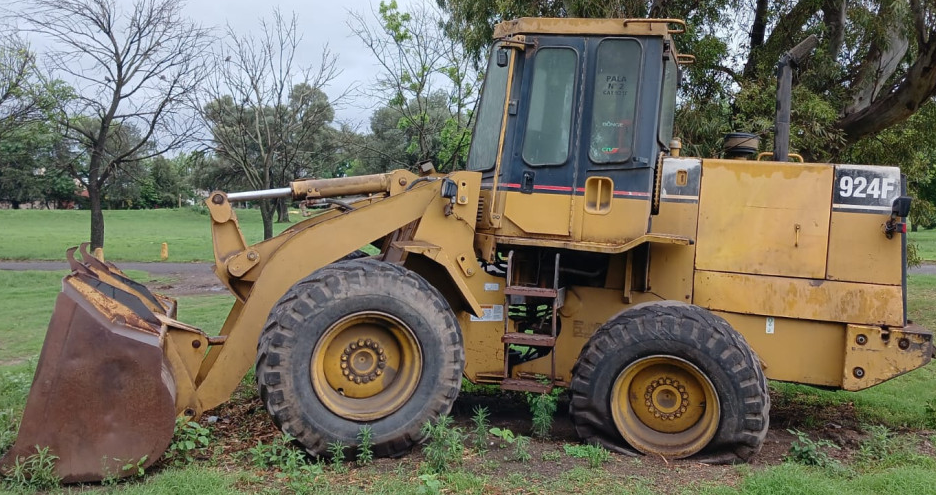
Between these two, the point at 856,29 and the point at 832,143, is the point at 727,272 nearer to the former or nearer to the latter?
the point at 832,143

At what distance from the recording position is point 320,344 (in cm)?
510

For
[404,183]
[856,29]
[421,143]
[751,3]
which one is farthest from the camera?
[421,143]

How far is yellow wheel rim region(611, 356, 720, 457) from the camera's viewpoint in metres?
5.30

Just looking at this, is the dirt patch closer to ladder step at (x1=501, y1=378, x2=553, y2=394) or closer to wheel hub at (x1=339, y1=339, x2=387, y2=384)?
ladder step at (x1=501, y1=378, x2=553, y2=394)

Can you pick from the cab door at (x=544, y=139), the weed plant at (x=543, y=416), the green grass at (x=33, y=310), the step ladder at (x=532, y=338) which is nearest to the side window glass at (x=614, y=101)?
the cab door at (x=544, y=139)

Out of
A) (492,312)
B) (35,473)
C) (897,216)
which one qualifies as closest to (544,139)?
(492,312)

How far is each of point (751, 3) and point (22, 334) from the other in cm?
1237

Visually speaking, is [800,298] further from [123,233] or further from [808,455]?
[123,233]

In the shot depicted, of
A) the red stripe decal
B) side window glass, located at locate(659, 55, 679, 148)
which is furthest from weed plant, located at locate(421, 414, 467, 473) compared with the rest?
side window glass, located at locate(659, 55, 679, 148)

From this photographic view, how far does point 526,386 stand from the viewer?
562 centimetres

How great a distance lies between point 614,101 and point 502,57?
942mm

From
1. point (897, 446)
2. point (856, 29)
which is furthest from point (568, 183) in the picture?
point (856, 29)

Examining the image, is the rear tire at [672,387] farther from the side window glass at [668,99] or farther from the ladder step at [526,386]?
the side window glass at [668,99]

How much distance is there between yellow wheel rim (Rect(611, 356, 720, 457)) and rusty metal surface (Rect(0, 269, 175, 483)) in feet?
10.1
